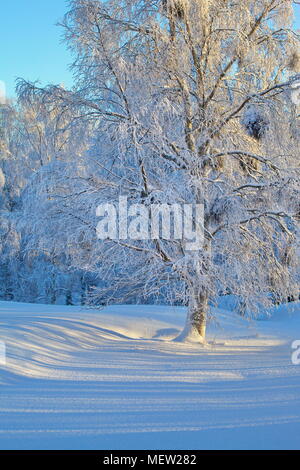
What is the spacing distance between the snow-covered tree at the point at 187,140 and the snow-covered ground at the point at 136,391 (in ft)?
3.39

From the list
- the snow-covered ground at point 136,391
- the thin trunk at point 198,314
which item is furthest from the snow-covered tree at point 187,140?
the snow-covered ground at point 136,391

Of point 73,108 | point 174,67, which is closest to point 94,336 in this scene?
point 73,108

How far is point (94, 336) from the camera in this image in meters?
7.25

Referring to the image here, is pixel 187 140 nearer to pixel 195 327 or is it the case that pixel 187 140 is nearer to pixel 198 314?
pixel 198 314

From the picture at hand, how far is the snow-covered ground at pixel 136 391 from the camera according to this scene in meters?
3.22

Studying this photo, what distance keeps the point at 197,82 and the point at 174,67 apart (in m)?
0.62

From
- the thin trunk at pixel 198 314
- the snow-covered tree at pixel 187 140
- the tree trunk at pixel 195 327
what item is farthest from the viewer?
the tree trunk at pixel 195 327

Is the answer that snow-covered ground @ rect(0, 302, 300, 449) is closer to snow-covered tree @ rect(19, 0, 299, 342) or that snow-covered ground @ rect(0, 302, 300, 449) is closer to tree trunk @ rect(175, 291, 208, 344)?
tree trunk @ rect(175, 291, 208, 344)

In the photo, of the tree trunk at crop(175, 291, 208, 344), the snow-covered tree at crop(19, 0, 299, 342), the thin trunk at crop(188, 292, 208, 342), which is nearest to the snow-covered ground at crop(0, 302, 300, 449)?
the tree trunk at crop(175, 291, 208, 344)

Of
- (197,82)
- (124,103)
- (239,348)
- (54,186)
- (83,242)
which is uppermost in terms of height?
(197,82)

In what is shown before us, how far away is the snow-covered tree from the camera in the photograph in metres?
6.41

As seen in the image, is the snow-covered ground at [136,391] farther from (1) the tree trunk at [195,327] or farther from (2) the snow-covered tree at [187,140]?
(2) the snow-covered tree at [187,140]

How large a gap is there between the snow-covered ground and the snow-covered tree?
103 cm
